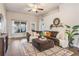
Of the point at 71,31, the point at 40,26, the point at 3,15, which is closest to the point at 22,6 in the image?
the point at 3,15

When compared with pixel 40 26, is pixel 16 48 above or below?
below

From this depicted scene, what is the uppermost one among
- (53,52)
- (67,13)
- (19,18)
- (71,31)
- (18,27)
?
(67,13)

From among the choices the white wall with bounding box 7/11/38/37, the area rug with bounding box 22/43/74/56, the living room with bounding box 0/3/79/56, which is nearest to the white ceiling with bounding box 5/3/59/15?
the living room with bounding box 0/3/79/56

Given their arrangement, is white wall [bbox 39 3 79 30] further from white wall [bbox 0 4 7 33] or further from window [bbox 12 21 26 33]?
white wall [bbox 0 4 7 33]

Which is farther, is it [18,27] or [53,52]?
[18,27]

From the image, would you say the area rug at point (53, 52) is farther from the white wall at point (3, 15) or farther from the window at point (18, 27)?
the white wall at point (3, 15)

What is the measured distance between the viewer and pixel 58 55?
2568 mm

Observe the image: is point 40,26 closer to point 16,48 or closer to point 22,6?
point 22,6

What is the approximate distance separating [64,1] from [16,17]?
1236 millimetres

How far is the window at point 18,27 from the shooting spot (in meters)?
2.63

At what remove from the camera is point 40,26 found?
2623 millimetres

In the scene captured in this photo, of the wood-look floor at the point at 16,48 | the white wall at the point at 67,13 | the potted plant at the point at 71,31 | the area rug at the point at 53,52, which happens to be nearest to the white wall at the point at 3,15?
the wood-look floor at the point at 16,48

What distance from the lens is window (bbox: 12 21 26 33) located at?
2634mm

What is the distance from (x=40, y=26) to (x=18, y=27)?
58 centimetres
